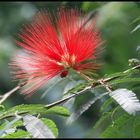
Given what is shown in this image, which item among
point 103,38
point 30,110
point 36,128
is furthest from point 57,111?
point 103,38

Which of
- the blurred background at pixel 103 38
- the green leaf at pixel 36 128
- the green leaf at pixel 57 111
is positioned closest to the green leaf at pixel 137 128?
the green leaf at pixel 57 111

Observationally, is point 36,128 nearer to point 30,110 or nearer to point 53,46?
point 30,110

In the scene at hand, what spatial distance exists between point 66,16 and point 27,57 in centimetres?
25

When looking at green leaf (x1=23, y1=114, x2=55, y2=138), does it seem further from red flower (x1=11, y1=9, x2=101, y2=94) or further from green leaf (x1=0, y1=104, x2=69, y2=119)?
red flower (x1=11, y1=9, x2=101, y2=94)

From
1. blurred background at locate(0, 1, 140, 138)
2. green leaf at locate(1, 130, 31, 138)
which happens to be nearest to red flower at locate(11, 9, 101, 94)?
green leaf at locate(1, 130, 31, 138)

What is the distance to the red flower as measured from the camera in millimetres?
2439

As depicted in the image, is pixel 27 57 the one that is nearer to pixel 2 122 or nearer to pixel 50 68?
pixel 50 68

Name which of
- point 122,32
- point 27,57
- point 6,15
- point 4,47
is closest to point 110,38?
point 122,32

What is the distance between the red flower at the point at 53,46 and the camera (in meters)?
2.44

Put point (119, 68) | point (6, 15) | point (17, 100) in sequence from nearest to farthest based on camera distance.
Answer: point (119, 68) < point (17, 100) < point (6, 15)

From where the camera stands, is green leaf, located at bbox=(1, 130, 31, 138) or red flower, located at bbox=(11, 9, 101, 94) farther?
red flower, located at bbox=(11, 9, 101, 94)

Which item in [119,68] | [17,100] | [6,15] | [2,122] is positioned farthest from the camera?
[6,15]

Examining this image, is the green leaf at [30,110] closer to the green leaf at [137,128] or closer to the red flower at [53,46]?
the red flower at [53,46]

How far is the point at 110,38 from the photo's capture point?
5.10m
